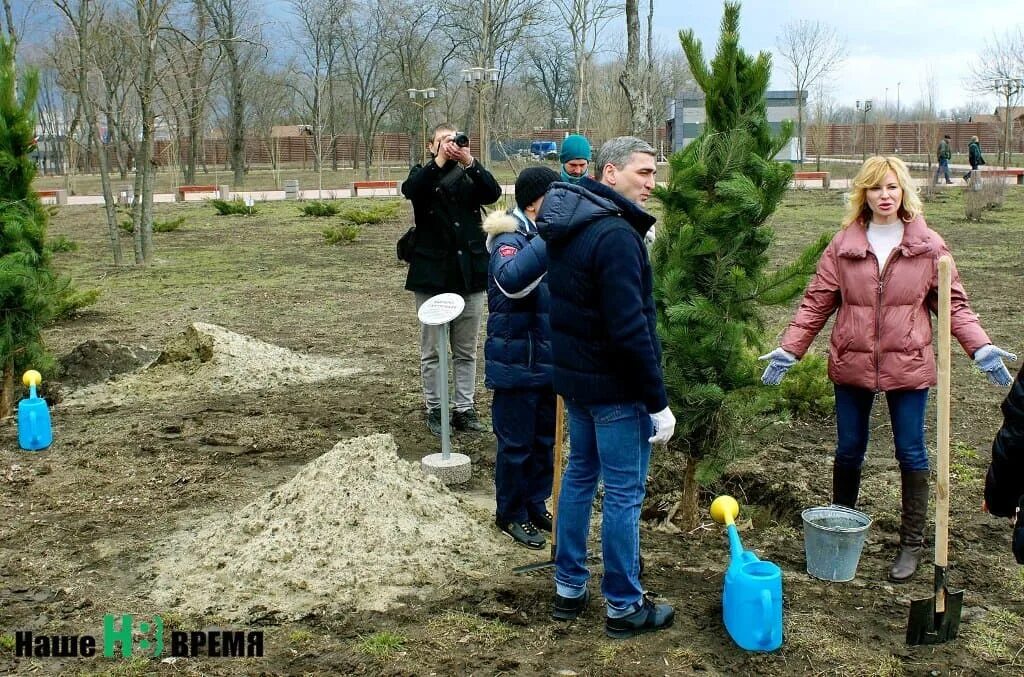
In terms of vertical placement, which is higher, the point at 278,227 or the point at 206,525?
the point at 278,227

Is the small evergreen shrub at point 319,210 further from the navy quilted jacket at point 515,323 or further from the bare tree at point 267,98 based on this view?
the bare tree at point 267,98

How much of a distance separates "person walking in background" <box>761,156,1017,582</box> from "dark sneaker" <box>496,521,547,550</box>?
138cm

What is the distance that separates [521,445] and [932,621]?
6.44 feet

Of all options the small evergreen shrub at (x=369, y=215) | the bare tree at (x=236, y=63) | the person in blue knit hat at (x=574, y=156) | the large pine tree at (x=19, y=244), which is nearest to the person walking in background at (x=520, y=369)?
the person in blue knit hat at (x=574, y=156)

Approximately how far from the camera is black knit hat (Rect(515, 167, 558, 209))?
447 cm

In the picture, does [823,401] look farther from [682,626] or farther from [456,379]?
[682,626]

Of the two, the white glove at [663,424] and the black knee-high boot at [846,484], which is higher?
the white glove at [663,424]

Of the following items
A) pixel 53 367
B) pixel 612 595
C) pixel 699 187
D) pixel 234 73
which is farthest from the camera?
pixel 234 73

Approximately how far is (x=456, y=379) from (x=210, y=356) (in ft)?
9.34

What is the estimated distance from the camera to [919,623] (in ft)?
11.7

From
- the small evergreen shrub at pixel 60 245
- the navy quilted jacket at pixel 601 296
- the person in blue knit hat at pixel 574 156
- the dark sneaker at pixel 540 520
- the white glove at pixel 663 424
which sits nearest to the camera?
the navy quilted jacket at pixel 601 296

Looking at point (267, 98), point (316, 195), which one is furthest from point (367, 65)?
point (316, 195)

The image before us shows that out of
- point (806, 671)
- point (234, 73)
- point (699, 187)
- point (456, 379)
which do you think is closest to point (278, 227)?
point (456, 379)

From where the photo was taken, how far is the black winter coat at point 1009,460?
9.18 feet
